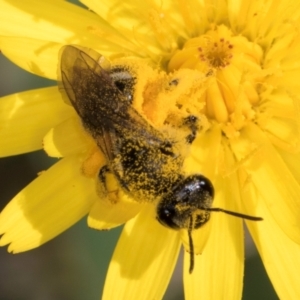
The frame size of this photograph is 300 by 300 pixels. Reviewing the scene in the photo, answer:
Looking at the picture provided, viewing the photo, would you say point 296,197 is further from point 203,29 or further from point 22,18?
point 22,18

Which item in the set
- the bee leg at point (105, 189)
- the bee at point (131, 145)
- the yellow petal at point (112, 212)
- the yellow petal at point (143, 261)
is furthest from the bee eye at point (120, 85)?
the yellow petal at point (143, 261)

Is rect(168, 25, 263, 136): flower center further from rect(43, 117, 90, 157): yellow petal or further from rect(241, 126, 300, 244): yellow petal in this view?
rect(43, 117, 90, 157): yellow petal

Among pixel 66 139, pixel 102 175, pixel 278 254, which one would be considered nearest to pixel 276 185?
pixel 278 254

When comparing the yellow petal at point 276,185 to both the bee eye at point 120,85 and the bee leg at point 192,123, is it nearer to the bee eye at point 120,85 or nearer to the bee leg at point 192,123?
the bee leg at point 192,123

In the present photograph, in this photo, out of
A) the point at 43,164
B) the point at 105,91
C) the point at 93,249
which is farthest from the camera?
the point at 43,164

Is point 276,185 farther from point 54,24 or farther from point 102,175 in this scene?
point 54,24

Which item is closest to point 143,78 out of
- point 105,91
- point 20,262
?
point 105,91
